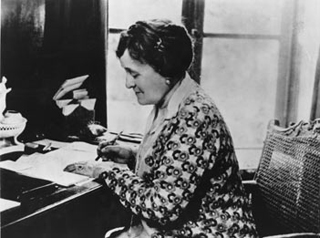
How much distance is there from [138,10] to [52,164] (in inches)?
18.7

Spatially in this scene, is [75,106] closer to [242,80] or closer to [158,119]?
[158,119]

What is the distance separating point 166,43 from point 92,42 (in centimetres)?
42

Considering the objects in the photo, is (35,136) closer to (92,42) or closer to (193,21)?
(92,42)

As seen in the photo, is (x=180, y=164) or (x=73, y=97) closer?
(x=180, y=164)

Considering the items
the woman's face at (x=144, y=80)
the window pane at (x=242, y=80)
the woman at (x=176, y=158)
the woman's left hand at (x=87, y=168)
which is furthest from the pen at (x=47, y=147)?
the window pane at (x=242, y=80)

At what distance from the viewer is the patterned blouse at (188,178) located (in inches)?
31.9

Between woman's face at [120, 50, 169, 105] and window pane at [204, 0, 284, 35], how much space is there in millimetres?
436

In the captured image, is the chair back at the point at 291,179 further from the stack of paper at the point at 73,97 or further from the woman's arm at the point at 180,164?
the stack of paper at the point at 73,97

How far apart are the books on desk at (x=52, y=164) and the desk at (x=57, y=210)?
0.02 meters

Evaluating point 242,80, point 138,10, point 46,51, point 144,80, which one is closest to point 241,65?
point 242,80

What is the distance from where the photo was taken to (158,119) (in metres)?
0.98

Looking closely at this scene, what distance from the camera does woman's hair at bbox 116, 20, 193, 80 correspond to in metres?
0.88

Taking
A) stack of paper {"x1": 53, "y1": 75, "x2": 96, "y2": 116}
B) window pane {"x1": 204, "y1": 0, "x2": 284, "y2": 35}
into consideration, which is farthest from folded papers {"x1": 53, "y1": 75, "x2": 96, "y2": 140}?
window pane {"x1": 204, "y1": 0, "x2": 284, "y2": 35}

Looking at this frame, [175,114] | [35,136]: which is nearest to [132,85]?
[175,114]
